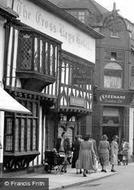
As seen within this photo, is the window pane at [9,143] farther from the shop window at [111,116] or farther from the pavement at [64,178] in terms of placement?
the shop window at [111,116]

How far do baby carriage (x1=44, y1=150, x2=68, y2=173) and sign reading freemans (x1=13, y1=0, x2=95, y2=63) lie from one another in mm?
5399

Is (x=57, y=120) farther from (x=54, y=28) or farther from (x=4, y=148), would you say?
(x=4, y=148)

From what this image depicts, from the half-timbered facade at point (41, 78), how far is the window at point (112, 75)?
9.33 m

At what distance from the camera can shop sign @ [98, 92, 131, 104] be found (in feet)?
130

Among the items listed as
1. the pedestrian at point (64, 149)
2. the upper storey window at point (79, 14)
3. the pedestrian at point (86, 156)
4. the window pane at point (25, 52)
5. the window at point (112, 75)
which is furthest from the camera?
the window at point (112, 75)

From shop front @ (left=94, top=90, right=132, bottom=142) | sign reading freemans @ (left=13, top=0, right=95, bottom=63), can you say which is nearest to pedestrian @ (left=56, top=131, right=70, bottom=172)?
sign reading freemans @ (left=13, top=0, right=95, bottom=63)

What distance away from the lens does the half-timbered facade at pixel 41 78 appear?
20.6 metres

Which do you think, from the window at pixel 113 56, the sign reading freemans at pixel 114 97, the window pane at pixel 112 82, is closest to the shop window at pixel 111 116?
the sign reading freemans at pixel 114 97

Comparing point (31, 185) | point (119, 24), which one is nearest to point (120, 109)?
point (119, 24)

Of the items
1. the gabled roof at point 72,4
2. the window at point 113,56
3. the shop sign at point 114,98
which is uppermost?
the gabled roof at point 72,4

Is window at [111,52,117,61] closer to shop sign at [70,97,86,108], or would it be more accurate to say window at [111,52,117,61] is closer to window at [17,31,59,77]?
shop sign at [70,97,86,108]

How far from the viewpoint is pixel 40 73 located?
21531 millimetres

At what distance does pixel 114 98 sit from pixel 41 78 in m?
19.1

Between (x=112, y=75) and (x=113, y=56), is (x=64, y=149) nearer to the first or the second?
(x=112, y=75)
